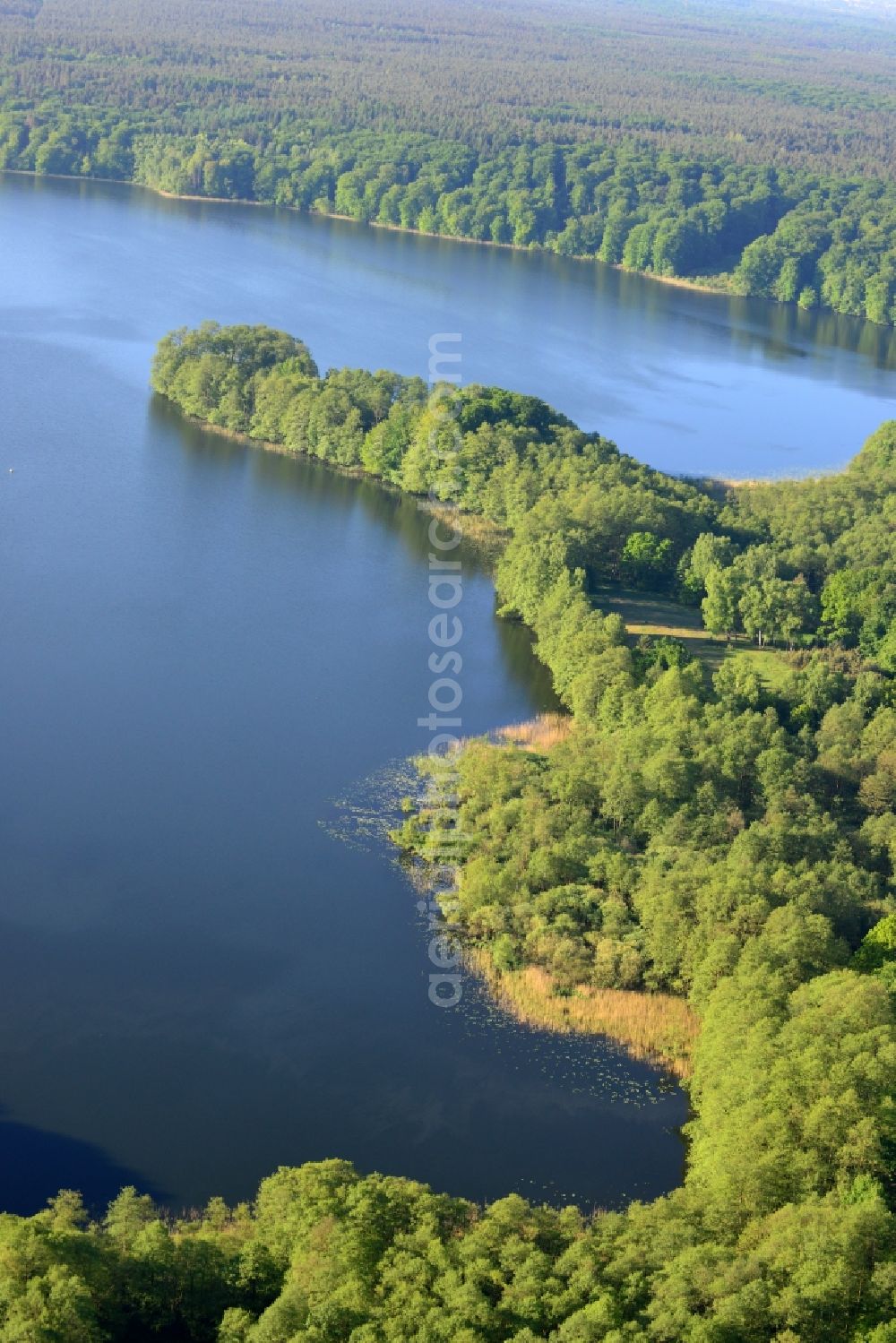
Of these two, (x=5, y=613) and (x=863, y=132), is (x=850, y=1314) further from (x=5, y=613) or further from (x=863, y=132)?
(x=863, y=132)

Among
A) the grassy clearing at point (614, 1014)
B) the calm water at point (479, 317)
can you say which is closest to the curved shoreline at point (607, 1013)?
the grassy clearing at point (614, 1014)

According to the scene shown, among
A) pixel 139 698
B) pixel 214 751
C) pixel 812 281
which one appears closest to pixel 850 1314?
pixel 214 751

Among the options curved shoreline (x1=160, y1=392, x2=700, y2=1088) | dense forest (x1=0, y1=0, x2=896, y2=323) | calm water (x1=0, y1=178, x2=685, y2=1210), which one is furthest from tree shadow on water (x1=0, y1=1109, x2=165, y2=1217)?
dense forest (x1=0, y1=0, x2=896, y2=323)

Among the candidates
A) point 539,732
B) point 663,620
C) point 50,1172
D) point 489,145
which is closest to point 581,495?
point 663,620

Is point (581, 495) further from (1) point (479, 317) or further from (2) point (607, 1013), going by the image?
(1) point (479, 317)

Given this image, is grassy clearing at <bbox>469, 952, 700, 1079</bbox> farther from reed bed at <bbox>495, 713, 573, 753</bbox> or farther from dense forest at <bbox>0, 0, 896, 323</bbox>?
dense forest at <bbox>0, 0, 896, 323</bbox>

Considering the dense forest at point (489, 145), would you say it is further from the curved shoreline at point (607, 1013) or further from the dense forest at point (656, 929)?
the curved shoreline at point (607, 1013)
